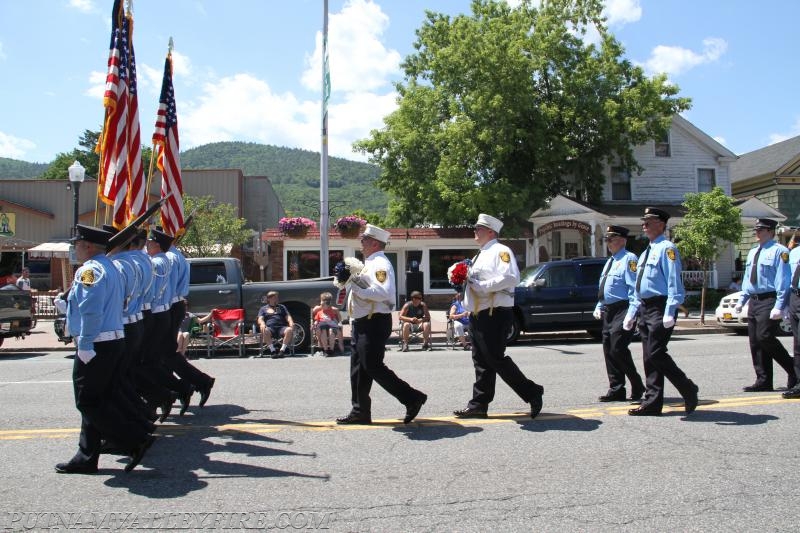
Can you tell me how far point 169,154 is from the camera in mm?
11320

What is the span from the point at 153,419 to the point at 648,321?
4737 mm

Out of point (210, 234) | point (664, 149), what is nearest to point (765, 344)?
point (210, 234)

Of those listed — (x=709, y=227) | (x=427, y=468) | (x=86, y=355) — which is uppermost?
(x=709, y=227)

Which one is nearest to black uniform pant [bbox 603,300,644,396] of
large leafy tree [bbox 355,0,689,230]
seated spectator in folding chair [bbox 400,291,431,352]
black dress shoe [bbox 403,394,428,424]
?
black dress shoe [bbox 403,394,428,424]

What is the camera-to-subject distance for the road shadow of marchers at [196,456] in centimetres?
473

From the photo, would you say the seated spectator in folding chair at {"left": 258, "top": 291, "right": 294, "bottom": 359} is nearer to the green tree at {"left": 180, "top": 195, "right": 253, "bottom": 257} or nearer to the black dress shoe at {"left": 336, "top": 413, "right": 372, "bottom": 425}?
Result: the black dress shoe at {"left": 336, "top": 413, "right": 372, "bottom": 425}

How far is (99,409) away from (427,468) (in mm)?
2421

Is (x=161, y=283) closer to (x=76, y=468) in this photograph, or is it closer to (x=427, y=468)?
(x=76, y=468)

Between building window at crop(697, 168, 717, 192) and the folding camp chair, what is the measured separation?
21.8m

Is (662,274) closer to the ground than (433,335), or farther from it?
farther from it

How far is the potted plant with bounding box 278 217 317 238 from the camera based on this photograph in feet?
75.7

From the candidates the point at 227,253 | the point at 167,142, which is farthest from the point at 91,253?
the point at 227,253

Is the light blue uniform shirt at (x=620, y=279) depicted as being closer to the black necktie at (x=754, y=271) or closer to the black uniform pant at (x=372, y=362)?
the black necktie at (x=754, y=271)

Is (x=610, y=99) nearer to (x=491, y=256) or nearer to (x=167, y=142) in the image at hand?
(x=167, y=142)
